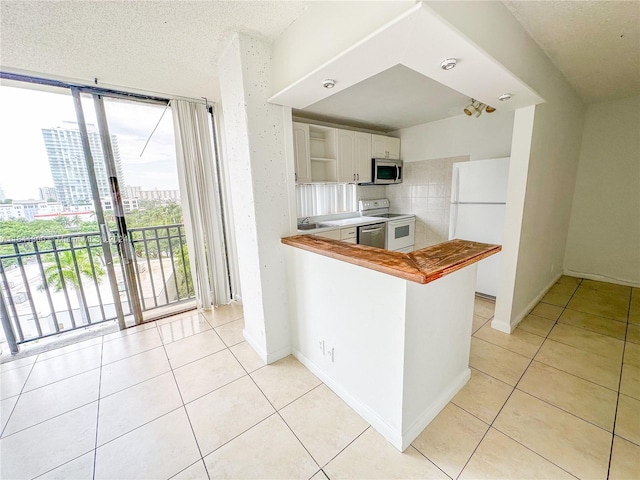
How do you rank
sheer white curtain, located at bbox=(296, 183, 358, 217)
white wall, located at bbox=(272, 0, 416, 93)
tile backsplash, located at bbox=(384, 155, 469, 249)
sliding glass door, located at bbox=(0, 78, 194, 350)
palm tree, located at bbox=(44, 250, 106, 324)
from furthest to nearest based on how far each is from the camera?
tile backsplash, located at bbox=(384, 155, 469, 249) < sheer white curtain, located at bbox=(296, 183, 358, 217) < palm tree, located at bbox=(44, 250, 106, 324) < sliding glass door, located at bbox=(0, 78, 194, 350) < white wall, located at bbox=(272, 0, 416, 93)

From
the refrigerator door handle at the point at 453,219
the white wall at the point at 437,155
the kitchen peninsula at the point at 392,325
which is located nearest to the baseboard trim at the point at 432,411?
the kitchen peninsula at the point at 392,325

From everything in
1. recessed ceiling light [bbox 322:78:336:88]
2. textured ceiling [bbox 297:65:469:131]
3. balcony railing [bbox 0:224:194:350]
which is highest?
textured ceiling [bbox 297:65:469:131]

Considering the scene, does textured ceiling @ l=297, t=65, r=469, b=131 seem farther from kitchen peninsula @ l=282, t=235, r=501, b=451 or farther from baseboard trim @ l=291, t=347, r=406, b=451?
baseboard trim @ l=291, t=347, r=406, b=451

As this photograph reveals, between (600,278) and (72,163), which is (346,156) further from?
(600,278)

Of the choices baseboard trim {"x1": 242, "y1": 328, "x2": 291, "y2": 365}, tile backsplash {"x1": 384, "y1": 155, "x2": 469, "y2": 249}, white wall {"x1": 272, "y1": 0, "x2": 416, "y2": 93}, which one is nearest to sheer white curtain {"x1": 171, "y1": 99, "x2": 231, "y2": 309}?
baseboard trim {"x1": 242, "y1": 328, "x2": 291, "y2": 365}

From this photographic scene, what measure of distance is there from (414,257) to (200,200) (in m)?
2.41

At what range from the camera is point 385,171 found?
13.1 feet

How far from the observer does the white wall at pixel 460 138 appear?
323 cm

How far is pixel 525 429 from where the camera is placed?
1.42m

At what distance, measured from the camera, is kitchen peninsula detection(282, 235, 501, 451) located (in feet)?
4.11

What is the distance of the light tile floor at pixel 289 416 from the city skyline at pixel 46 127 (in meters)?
1.62

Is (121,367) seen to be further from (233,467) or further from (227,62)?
(227,62)

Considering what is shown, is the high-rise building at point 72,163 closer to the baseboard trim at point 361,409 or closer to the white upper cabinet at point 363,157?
the baseboard trim at point 361,409

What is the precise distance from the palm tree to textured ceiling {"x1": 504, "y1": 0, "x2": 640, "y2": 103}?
4.01 meters
